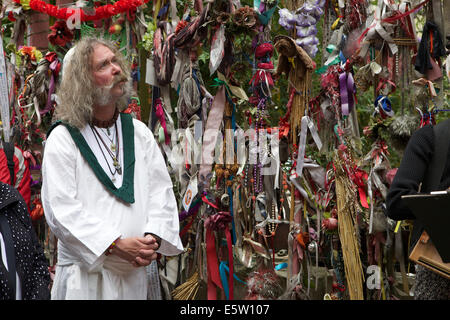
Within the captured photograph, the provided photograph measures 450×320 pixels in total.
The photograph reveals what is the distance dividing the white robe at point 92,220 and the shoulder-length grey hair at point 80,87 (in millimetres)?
57

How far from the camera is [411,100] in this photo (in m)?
2.94

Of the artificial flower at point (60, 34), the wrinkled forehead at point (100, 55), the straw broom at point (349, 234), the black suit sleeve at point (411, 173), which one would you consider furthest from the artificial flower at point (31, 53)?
the black suit sleeve at point (411, 173)

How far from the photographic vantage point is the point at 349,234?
116 inches

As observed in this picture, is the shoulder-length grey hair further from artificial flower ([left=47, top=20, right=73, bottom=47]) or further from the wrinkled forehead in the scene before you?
artificial flower ([left=47, top=20, right=73, bottom=47])

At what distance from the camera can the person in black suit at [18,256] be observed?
2.01 metres

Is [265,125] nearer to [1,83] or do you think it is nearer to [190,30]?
[190,30]

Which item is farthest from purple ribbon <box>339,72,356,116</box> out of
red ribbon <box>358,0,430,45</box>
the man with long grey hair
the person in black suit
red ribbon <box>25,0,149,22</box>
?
the person in black suit

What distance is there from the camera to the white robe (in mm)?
2279

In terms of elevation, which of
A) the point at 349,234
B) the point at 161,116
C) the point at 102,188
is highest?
the point at 161,116

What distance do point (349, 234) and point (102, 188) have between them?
1.24 metres

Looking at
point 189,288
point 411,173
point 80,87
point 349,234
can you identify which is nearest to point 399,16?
point 411,173

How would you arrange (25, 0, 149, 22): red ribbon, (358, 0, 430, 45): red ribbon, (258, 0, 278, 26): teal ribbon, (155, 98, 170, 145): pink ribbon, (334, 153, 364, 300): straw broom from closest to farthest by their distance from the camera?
(358, 0, 430, 45): red ribbon, (334, 153, 364, 300): straw broom, (258, 0, 278, 26): teal ribbon, (155, 98, 170, 145): pink ribbon, (25, 0, 149, 22): red ribbon

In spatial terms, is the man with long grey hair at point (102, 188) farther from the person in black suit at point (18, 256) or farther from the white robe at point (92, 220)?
the person in black suit at point (18, 256)

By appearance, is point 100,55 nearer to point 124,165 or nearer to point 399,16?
point 124,165
